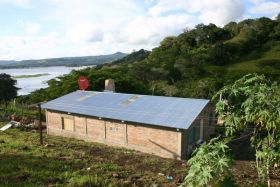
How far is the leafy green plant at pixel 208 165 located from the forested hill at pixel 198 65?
35.9 m

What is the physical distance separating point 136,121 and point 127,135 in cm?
172

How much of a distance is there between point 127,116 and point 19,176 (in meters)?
10.8

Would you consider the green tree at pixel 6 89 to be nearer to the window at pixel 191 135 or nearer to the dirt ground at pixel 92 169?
the dirt ground at pixel 92 169

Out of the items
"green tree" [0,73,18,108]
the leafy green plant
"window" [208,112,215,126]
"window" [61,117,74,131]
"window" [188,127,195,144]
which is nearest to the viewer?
the leafy green plant

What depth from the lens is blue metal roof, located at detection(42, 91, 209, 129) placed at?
19.6m

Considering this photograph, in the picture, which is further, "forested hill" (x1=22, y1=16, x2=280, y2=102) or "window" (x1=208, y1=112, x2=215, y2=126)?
"forested hill" (x1=22, y1=16, x2=280, y2=102)

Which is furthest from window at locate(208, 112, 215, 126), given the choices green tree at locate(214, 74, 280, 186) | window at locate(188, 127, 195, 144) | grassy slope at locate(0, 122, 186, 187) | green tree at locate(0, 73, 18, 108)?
green tree at locate(0, 73, 18, 108)

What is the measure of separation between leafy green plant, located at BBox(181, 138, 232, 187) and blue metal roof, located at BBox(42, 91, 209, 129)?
11763mm

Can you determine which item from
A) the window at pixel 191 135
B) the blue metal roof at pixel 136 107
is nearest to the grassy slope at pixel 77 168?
the window at pixel 191 135

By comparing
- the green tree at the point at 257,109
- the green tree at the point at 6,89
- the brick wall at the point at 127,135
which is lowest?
the brick wall at the point at 127,135

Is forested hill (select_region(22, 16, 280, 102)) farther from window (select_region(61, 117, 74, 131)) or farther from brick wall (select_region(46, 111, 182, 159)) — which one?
brick wall (select_region(46, 111, 182, 159))

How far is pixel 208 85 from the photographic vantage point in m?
42.8

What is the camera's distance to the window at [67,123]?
24.7 metres

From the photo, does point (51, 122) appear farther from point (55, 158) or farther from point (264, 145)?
point (264, 145)
